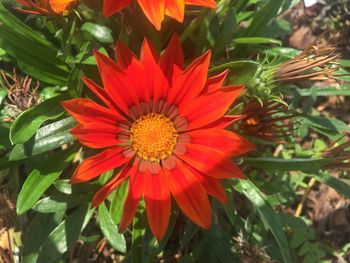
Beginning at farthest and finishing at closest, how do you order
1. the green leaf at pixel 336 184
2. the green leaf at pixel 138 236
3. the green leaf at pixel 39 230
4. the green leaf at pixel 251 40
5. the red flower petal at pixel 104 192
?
the green leaf at pixel 336 184
the green leaf at pixel 251 40
the green leaf at pixel 39 230
the green leaf at pixel 138 236
the red flower petal at pixel 104 192

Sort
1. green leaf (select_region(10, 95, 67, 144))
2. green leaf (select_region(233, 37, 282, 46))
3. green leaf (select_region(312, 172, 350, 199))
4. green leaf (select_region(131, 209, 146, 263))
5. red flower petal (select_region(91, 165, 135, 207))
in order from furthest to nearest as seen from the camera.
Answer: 1. green leaf (select_region(312, 172, 350, 199))
2. green leaf (select_region(233, 37, 282, 46))
3. green leaf (select_region(131, 209, 146, 263))
4. green leaf (select_region(10, 95, 67, 144))
5. red flower petal (select_region(91, 165, 135, 207))

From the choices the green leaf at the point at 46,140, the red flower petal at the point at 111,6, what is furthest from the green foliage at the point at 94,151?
the red flower petal at the point at 111,6

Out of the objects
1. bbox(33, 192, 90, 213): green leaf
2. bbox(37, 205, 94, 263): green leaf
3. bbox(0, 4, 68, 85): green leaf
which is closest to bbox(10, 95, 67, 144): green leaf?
bbox(0, 4, 68, 85): green leaf

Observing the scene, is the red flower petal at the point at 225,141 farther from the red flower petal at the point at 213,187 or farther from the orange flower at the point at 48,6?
the orange flower at the point at 48,6

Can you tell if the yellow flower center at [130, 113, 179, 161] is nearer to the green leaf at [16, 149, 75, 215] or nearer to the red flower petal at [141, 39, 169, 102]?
the red flower petal at [141, 39, 169, 102]

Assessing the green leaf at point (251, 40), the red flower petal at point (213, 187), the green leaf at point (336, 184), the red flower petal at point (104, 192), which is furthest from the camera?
the green leaf at point (336, 184)
